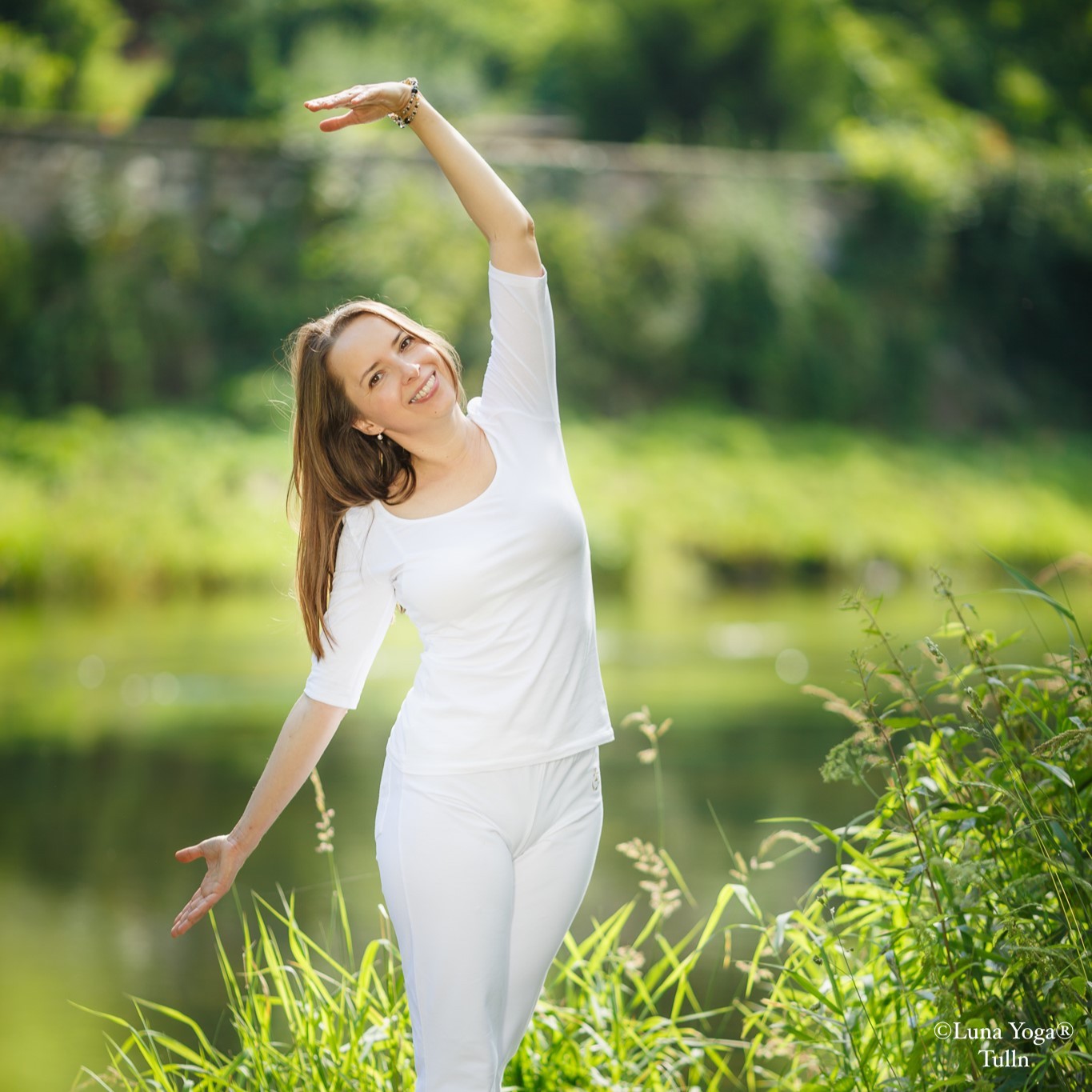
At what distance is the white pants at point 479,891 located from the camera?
1622 millimetres

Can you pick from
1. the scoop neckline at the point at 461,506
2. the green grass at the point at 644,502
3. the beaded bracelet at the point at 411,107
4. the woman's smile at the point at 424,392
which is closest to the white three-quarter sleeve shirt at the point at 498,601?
the scoop neckline at the point at 461,506

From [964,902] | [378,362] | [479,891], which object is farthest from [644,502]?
[479,891]

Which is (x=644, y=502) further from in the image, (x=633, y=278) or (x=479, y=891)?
(x=479, y=891)

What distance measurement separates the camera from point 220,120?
16.4 m

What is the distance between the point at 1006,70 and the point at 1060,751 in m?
19.1

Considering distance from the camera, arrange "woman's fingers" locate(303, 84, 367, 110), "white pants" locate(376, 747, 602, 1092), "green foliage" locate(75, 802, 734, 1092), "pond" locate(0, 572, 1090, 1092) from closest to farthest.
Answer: "white pants" locate(376, 747, 602, 1092)
"woman's fingers" locate(303, 84, 367, 110)
"green foliage" locate(75, 802, 734, 1092)
"pond" locate(0, 572, 1090, 1092)

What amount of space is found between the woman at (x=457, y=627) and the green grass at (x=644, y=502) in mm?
7760

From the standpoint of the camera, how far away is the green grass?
32.9 feet

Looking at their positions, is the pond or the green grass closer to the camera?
the pond

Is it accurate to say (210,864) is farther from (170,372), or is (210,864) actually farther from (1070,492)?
(1070,492)

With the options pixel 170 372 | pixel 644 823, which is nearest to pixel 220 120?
pixel 170 372

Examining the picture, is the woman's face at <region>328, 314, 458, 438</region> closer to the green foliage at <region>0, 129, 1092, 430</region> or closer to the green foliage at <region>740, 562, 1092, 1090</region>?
the green foliage at <region>740, 562, 1092, 1090</region>

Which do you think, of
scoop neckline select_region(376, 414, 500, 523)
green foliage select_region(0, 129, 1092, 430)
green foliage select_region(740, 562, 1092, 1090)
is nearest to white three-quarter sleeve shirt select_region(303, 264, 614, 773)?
scoop neckline select_region(376, 414, 500, 523)

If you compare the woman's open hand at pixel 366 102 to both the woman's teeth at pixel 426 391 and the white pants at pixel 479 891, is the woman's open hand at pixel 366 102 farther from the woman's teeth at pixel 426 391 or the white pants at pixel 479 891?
the white pants at pixel 479 891
